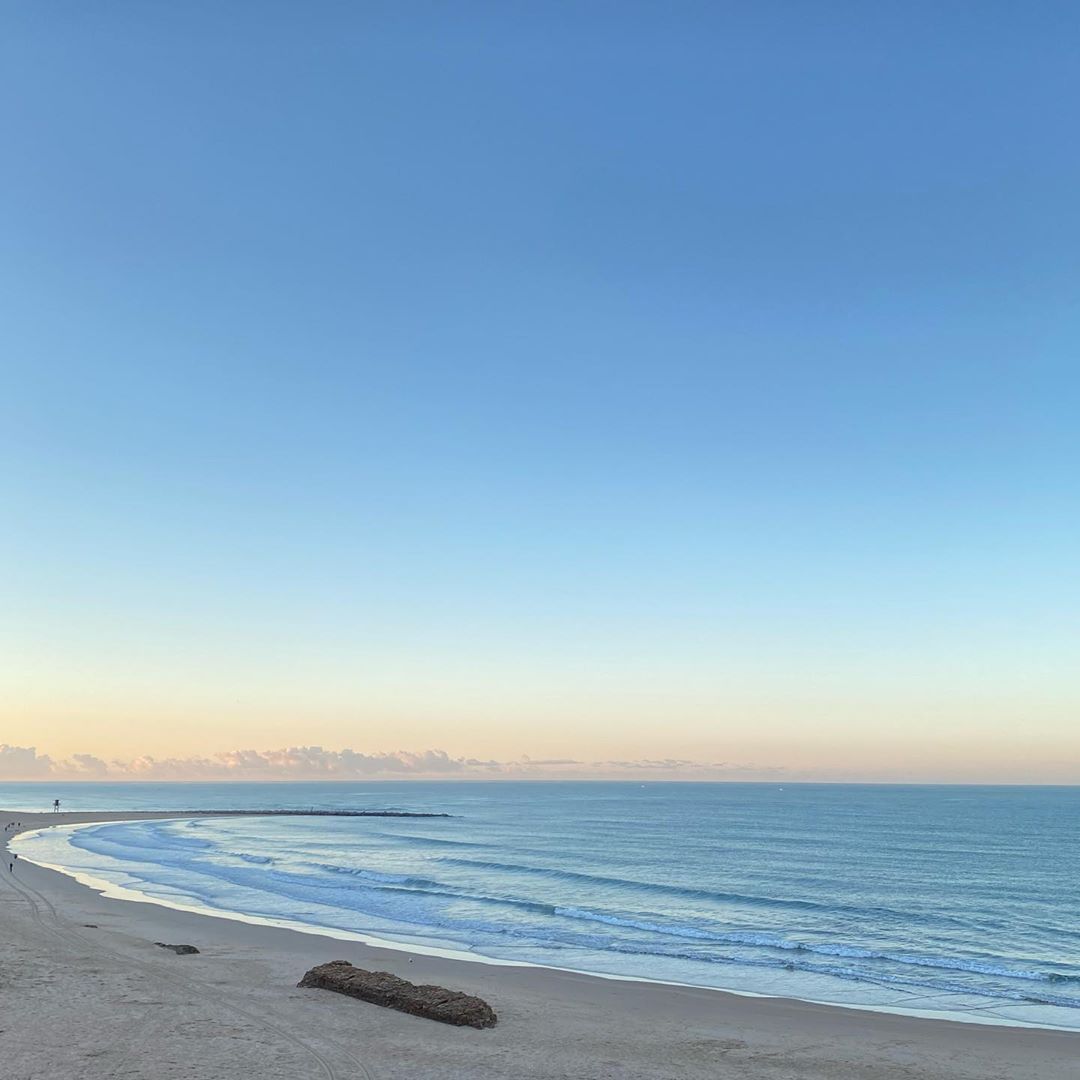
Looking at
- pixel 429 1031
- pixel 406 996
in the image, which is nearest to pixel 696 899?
pixel 406 996

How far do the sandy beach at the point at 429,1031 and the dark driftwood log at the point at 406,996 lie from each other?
1.18 ft

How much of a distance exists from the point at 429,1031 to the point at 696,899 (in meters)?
32.4

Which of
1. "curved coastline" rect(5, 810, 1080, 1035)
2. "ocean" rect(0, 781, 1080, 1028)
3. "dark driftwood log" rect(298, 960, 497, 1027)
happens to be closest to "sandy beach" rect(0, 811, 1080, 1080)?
"dark driftwood log" rect(298, 960, 497, 1027)

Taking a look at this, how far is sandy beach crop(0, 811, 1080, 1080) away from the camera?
720 inches

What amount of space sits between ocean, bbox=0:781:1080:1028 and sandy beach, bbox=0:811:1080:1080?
3.70 m

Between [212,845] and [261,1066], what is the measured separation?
7750 centimetres

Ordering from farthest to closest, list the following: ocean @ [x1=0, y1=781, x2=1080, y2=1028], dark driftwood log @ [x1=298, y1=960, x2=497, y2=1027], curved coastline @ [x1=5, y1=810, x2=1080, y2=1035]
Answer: ocean @ [x1=0, y1=781, x2=1080, y2=1028] < curved coastline @ [x1=5, y1=810, x2=1080, y2=1035] < dark driftwood log @ [x1=298, y1=960, x2=497, y2=1027]

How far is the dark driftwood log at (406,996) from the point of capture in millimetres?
22109

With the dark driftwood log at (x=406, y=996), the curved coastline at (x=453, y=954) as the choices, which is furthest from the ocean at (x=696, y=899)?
the dark driftwood log at (x=406, y=996)

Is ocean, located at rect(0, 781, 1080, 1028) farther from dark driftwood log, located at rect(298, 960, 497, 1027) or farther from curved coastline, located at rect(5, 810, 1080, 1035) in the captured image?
dark driftwood log, located at rect(298, 960, 497, 1027)

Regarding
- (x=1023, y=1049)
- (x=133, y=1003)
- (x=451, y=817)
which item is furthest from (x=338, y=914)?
(x=451, y=817)

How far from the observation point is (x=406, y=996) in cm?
2292

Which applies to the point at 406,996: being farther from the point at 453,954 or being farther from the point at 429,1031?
the point at 453,954

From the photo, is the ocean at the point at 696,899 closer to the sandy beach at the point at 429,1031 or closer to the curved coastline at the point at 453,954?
the curved coastline at the point at 453,954
